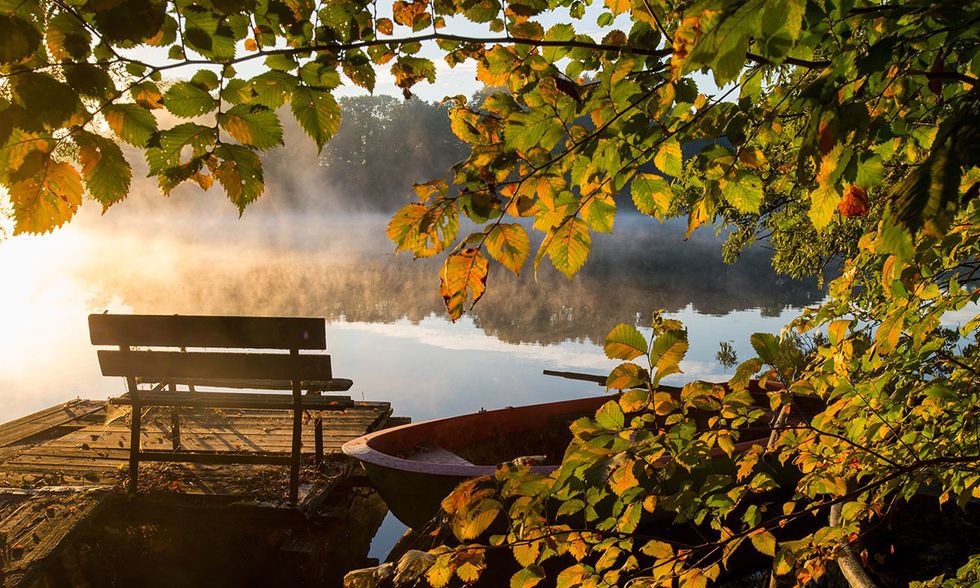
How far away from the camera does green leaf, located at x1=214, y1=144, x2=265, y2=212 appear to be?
1.17 metres

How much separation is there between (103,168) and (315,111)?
399 millimetres

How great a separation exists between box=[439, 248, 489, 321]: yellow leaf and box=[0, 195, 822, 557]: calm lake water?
0.13 metres

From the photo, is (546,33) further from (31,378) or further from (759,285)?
(759,285)

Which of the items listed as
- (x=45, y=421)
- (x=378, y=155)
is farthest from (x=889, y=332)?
(x=378, y=155)

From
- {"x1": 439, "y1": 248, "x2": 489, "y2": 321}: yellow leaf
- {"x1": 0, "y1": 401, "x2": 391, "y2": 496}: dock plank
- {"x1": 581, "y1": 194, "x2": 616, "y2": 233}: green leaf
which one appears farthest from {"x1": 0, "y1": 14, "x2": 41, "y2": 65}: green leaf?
{"x1": 0, "y1": 401, "x2": 391, "y2": 496}: dock plank

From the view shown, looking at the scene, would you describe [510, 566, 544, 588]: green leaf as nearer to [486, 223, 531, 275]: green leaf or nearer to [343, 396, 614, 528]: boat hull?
[486, 223, 531, 275]: green leaf

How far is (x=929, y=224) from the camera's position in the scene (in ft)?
2.53

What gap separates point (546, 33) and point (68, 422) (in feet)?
29.9

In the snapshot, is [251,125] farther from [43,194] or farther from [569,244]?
[569,244]

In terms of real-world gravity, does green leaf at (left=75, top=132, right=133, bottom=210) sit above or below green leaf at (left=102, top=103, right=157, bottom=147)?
below

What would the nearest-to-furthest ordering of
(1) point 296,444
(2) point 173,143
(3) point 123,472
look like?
(2) point 173,143, (1) point 296,444, (3) point 123,472

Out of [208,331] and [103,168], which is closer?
[103,168]

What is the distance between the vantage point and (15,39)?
899mm

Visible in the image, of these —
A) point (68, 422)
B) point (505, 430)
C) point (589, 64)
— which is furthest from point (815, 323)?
point (68, 422)
